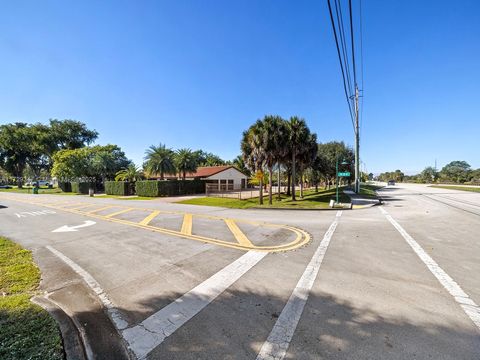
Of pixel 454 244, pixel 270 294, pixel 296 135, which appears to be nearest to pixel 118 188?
pixel 296 135

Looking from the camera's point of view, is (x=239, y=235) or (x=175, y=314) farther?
(x=239, y=235)

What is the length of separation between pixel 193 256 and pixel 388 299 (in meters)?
4.17

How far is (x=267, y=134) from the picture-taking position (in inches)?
733

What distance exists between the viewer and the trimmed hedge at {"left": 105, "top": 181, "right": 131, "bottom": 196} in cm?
3528

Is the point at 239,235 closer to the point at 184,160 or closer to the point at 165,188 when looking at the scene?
the point at 165,188

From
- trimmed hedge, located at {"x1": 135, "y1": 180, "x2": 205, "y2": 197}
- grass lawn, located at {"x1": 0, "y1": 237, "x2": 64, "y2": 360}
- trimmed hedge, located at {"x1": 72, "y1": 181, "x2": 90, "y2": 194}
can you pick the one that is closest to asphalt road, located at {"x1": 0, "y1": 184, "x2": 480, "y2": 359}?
grass lawn, located at {"x1": 0, "y1": 237, "x2": 64, "y2": 360}

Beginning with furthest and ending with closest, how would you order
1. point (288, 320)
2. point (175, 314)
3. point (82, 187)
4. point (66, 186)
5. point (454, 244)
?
point (66, 186) < point (82, 187) < point (454, 244) < point (175, 314) < point (288, 320)

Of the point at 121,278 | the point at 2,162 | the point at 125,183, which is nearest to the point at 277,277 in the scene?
the point at 121,278

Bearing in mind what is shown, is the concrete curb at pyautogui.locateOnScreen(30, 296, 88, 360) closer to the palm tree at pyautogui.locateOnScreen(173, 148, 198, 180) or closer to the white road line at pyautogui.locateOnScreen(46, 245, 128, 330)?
the white road line at pyautogui.locateOnScreen(46, 245, 128, 330)

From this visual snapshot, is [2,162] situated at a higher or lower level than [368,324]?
higher

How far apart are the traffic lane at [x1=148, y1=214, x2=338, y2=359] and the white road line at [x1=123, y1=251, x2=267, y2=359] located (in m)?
0.11

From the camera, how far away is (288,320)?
2998 mm

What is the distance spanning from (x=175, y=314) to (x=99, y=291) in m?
1.77

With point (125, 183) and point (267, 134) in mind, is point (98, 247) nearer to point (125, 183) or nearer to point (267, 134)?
point (267, 134)
